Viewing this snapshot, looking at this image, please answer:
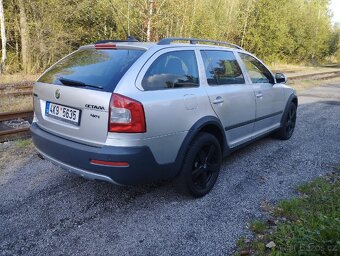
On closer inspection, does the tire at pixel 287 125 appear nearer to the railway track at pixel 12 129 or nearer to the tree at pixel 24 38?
the railway track at pixel 12 129

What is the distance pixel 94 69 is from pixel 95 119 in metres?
0.64

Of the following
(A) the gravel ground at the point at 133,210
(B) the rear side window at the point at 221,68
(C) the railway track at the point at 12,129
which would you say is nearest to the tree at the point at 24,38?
Result: (C) the railway track at the point at 12,129

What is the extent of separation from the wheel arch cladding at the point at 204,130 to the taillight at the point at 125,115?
65 centimetres

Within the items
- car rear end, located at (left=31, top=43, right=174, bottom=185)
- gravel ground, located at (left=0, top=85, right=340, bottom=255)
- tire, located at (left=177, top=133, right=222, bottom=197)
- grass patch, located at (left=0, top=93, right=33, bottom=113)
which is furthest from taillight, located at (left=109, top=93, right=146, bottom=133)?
grass patch, located at (left=0, top=93, right=33, bottom=113)

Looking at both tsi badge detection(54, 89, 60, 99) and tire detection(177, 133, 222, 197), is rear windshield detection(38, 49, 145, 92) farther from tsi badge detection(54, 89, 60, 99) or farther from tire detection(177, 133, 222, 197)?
tire detection(177, 133, 222, 197)

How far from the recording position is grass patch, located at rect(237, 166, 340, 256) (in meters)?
2.51

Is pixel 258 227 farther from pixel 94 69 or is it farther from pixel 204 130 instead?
pixel 94 69

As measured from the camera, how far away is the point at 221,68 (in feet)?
13.8

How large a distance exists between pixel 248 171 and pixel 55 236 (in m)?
2.81

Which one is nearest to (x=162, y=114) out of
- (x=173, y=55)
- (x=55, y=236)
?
(x=173, y=55)

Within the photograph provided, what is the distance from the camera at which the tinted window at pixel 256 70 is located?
15.9ft

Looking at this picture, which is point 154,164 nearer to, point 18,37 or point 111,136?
point 111,136

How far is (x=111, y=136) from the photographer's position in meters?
2.96

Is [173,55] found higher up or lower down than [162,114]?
higher up
